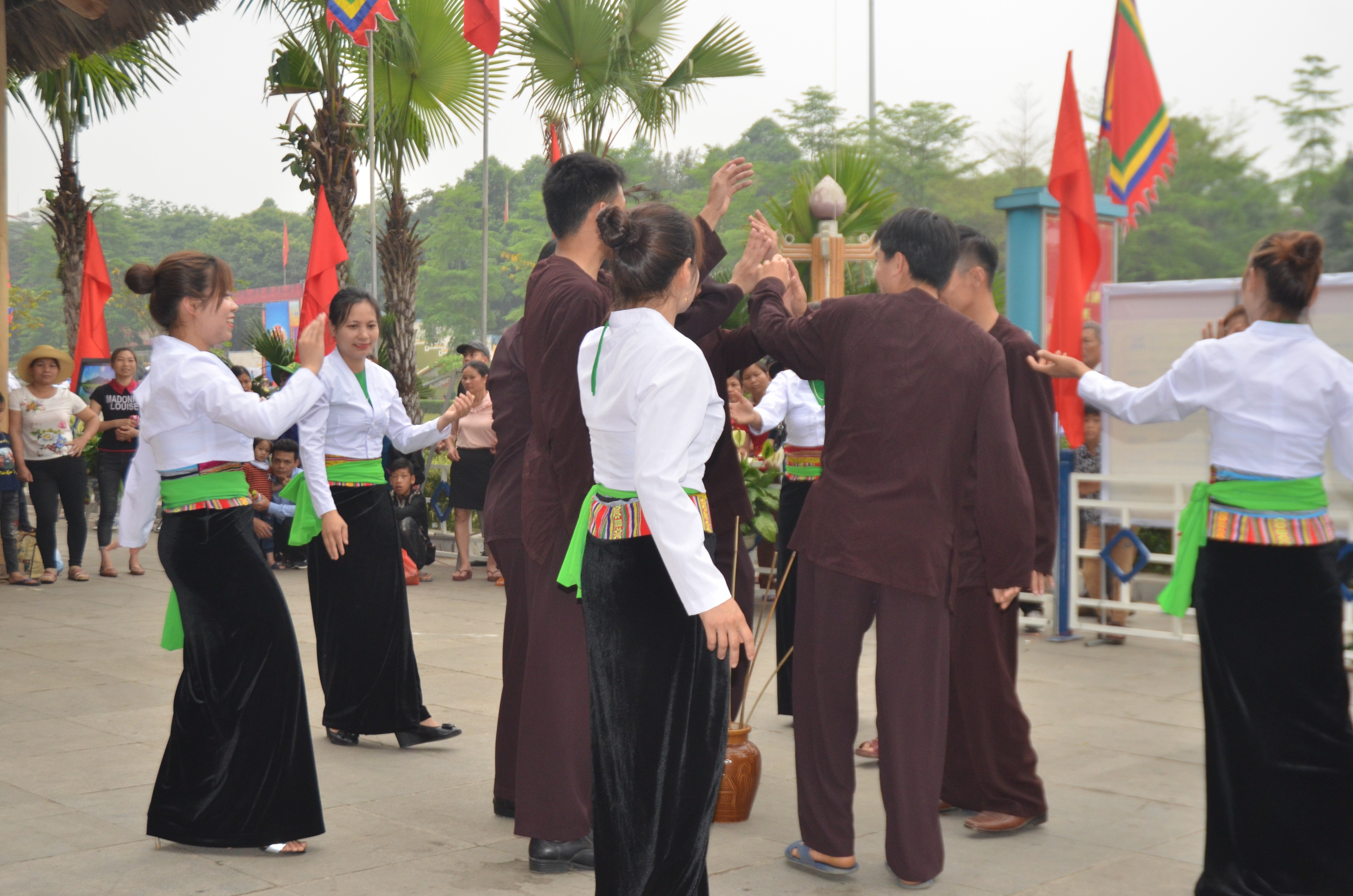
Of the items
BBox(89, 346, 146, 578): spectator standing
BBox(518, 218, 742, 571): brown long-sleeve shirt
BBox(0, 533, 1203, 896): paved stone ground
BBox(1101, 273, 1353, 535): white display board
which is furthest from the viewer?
BBox(89, 346, 146, 578): spectator standing

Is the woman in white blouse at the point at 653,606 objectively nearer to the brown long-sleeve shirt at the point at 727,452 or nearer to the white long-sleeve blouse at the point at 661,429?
the white long-sleeve blouse at the point at 661,429

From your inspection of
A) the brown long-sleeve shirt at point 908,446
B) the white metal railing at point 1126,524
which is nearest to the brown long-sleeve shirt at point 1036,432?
the brown long-sleeve shirt at point 908,446

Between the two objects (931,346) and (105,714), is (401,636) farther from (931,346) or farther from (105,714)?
(931,346)

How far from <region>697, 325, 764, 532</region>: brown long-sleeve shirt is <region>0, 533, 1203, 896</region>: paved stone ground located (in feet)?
3.38

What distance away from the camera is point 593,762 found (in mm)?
2805

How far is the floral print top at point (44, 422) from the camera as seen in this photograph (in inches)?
369

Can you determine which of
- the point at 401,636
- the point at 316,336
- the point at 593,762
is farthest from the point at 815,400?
the point at 593,762

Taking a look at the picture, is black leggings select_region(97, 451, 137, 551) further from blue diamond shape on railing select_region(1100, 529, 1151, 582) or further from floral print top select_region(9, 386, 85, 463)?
blue diamond shape on railing select_region(1100, 529, 1151, 582)

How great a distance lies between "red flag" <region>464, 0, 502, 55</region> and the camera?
1175cm

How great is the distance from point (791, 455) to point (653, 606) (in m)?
3.12

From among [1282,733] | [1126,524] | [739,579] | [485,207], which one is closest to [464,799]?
[739,579]

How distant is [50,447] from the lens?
946cm

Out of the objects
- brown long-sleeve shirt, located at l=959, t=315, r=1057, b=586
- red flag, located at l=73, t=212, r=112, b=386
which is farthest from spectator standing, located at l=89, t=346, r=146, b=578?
brown long-sleeve shirt, located at l=959, t=315, r=1057, b=586

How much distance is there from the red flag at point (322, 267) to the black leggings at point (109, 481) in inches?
94.2
